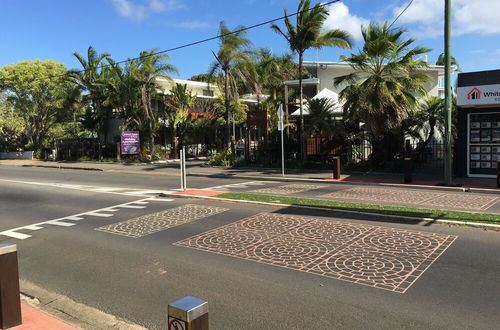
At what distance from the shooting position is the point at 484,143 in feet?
53.7

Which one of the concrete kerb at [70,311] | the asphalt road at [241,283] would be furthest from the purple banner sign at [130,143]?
the concrete kerb at [70,311]

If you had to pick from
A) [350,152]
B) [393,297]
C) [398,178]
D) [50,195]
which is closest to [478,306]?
[393,297]

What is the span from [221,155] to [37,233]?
1701 centimetres

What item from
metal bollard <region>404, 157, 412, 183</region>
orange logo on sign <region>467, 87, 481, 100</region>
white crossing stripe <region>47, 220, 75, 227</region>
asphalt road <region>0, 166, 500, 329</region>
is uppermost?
orange logo on sign <region>467, 87, 481, 100</region>

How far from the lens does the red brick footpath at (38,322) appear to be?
13.7ft

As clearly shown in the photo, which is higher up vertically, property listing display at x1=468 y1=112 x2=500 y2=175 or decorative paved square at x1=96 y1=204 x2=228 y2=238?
property listing display at x1=468 y1=112 x2=500 y2=175

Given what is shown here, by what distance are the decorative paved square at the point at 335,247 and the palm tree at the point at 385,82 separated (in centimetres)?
1027

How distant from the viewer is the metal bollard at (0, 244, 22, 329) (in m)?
4.16

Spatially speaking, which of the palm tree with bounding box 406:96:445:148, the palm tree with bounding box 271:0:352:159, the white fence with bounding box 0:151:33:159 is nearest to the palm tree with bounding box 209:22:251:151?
the palm tree with bounding box 271:0:352:159

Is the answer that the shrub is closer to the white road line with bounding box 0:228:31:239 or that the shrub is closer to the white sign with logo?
the white sign with logo

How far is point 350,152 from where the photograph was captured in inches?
838

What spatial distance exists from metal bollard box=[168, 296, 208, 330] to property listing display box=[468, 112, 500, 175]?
16.8 meters

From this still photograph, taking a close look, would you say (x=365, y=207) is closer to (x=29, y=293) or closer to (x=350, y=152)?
(x=29, y=293)

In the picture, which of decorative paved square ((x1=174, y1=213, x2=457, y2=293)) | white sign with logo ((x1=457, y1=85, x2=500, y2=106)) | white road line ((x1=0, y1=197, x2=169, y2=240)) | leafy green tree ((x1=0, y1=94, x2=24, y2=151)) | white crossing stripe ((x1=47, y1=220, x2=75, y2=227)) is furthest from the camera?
leafy green tree ((x1=0, y1=94, x2=24, y2=151))
